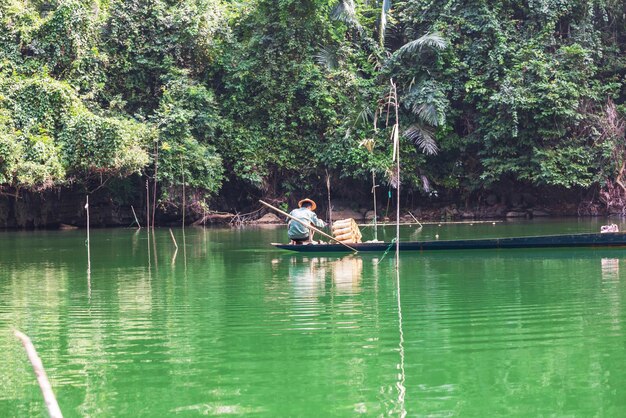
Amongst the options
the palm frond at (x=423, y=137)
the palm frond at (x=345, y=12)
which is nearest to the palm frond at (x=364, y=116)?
the palm frond at (x=423, y=137)

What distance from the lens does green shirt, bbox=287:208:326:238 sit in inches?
511

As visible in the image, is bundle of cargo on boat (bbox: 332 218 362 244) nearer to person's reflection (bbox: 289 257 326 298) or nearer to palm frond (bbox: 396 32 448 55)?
person's reflection (bbox: 289 257 326 298)

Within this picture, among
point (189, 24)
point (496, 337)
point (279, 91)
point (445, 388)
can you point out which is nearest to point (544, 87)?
point (279, 91)

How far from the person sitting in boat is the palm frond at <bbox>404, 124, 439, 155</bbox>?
8.80m

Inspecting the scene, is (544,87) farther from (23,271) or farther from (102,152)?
(23,271)

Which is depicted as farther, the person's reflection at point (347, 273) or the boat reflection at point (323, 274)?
the person's reflection at point (347, 273)

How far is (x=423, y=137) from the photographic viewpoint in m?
21.5

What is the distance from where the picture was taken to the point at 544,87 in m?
20.2

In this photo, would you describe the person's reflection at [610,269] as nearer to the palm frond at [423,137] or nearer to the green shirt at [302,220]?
the green shirt at [302,220]

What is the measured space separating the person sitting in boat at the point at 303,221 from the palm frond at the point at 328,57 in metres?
10.1

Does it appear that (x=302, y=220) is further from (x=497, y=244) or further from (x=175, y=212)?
(x=175, y=212)

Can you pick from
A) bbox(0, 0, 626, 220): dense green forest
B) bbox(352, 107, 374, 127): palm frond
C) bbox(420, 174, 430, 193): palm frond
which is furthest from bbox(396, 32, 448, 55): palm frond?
bbox(420, 174, 430, 193): palm frond

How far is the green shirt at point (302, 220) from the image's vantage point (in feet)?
42.6

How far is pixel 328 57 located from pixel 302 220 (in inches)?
423
